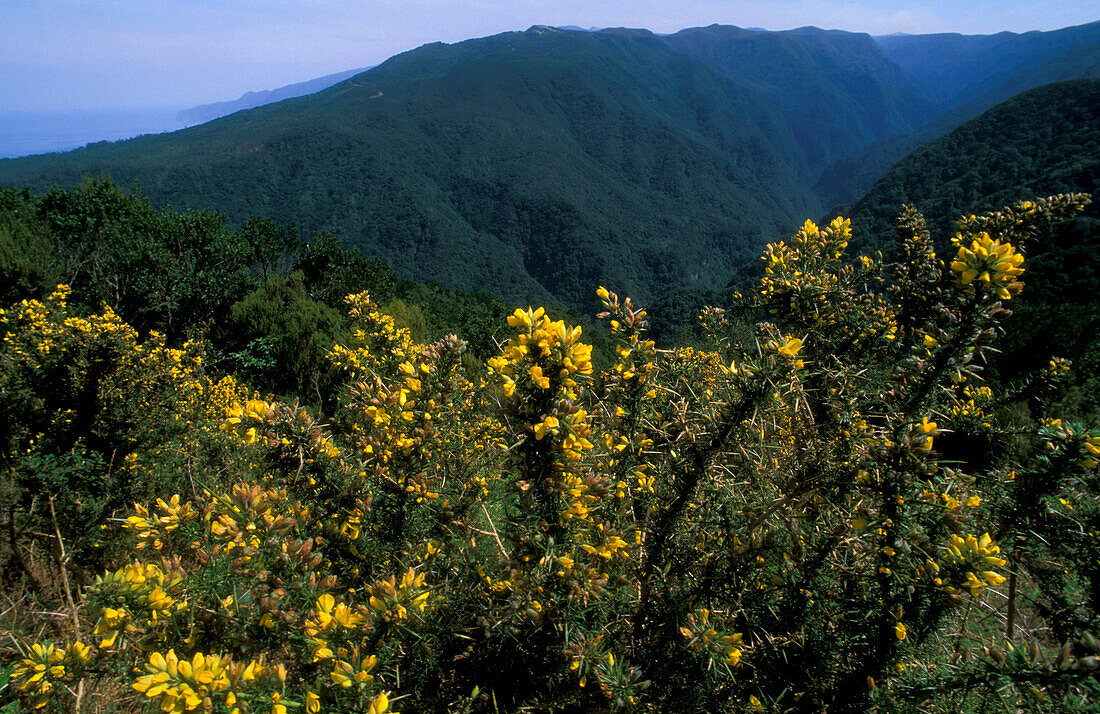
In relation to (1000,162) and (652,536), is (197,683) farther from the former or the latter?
(1000,162)

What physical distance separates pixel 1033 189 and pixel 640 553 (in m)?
65.4

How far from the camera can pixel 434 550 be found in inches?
83.4

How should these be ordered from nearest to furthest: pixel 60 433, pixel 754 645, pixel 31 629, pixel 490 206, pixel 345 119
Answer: pixel 754 645, pixel 31 629, pixel 60 433, pixel 490 206, pixel 345 119

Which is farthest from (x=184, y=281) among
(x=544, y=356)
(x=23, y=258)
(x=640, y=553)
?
(x=640, y=553)

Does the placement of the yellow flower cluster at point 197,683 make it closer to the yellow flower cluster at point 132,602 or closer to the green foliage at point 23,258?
the yellow flower cluster at point 132,602

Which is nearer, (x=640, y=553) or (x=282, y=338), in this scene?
(x=640, y=553)

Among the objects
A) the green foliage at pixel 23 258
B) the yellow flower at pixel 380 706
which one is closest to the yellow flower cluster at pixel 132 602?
the yellow flower at pixel 380 706

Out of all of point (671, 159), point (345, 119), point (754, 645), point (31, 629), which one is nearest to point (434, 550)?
point (754, 645)

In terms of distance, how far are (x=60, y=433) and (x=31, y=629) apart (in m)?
3.36

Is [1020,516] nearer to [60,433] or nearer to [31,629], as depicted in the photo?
[31,629]

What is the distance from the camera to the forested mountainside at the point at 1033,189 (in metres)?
12.3

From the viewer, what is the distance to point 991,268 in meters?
1.82

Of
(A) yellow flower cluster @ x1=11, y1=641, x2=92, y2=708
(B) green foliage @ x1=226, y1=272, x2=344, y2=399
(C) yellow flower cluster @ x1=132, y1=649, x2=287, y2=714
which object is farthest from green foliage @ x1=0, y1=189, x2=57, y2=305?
(C) yellow flower cluster @ x1=132, y1=649, x2=287, y2=714

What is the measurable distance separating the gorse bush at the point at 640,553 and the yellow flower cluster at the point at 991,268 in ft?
0.03
